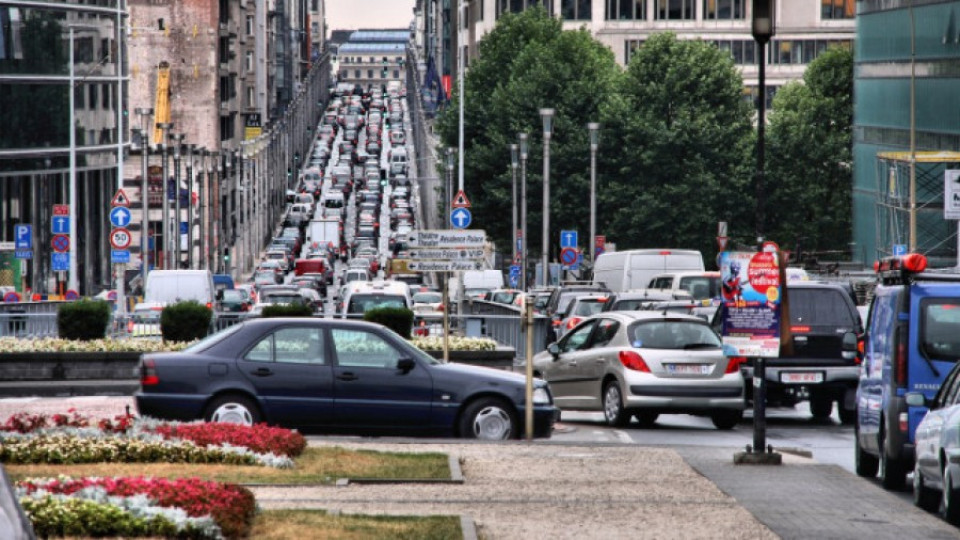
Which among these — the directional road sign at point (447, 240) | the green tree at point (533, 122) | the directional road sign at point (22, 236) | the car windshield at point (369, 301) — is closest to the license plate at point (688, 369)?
the directional road sign at point (447, 240)

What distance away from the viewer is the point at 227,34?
13275cm

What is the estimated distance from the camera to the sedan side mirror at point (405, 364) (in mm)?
19672

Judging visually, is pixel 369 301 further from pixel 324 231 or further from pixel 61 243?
pixel 324 231

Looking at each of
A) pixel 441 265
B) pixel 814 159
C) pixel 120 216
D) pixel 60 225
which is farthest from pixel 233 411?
pixel 814 159

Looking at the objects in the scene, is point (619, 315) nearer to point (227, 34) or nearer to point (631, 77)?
point (631, 77)

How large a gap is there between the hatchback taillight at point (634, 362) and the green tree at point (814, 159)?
5576 centimetres

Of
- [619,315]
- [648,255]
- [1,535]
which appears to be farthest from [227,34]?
[1,535]

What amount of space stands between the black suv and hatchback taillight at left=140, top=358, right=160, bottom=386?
28.3 feet

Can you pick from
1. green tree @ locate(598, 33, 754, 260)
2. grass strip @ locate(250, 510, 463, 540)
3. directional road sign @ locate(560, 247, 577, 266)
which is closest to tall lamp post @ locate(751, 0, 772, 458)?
grass strip @ locate(250, 510, 463, 540)

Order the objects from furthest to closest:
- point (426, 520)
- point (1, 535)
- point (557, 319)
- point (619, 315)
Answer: point (557, 319)
point (619, 315)
point (426, 520)
point (1, 535)

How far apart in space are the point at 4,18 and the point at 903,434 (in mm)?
60428

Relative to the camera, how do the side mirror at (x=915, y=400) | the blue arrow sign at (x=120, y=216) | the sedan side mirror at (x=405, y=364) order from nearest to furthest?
the side mirror at (x=915, y=400) < the sedan side mirror at (x=405, y=364) < the blue arrow sign at (x=120, y=216)

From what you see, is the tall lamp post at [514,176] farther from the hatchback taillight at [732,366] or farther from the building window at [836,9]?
the building window at [836,9]

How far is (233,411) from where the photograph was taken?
766 inches
